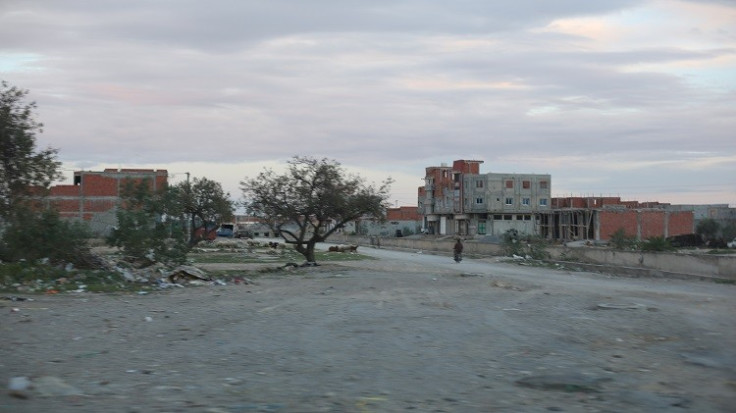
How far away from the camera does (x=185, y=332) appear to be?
1218 centimetres

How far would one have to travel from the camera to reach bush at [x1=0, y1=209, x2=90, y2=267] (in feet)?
78.1

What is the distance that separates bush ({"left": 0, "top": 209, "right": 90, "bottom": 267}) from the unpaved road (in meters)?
6.60

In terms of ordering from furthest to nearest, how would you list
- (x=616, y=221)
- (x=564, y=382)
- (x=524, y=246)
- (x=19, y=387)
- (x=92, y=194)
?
(x=616, y=221)
(x=92, y=194)
(x=524, y=246)
(x=564, y=382)
(x=19, y=387)

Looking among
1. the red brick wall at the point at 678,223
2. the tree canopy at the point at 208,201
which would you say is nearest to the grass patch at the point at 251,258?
the tree canopy at the point at 208,201

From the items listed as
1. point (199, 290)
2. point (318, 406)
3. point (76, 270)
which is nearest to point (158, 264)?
point (76, 270)

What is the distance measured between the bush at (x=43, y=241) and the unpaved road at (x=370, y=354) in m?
6.60

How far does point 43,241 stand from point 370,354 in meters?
18.1

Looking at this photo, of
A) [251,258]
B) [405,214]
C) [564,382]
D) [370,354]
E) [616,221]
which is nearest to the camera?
[564,382]

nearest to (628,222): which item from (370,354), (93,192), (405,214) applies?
(93,192)

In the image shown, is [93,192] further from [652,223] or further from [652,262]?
[652,223]

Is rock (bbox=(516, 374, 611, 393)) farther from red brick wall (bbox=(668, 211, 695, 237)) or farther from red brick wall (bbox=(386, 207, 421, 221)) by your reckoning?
red brick wall (bbox=(386, 207, 421, 221))

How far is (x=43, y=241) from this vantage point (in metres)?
24.1

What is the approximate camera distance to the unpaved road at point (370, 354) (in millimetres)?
7352

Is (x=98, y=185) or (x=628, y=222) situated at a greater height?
(x=98, y=185)
